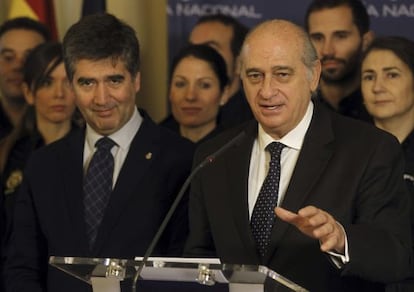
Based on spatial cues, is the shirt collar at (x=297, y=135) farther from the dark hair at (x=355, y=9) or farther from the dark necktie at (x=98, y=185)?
the dark hair at (x=355, y=9)

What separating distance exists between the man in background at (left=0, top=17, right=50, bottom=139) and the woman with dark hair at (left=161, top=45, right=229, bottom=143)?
985 mm

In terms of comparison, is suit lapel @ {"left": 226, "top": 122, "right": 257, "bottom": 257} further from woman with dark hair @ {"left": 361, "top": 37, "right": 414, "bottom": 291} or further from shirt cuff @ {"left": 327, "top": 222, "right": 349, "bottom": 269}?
woman with dark hair @ {"left": 361, "top": 37, "right": 414, "bottom": 291}

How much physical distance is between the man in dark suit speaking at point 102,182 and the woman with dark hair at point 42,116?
93cm

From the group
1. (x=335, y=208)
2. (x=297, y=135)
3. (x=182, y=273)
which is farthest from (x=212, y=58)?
(x=182, y=273)

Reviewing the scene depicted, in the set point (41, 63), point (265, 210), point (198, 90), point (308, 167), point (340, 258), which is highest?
point (41, 63)

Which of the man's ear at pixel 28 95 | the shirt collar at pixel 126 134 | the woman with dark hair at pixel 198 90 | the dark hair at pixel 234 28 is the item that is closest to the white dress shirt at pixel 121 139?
the shirt collar at pixel 126 134

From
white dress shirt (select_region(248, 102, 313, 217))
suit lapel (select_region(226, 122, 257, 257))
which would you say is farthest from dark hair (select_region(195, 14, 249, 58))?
white dress shirt (select_region(248, 102, 313, 217))

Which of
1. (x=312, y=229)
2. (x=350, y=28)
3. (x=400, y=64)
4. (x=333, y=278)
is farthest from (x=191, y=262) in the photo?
(x=350, y=28)

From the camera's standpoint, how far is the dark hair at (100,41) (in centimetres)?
431

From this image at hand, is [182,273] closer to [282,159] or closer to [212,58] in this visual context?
[282,159]

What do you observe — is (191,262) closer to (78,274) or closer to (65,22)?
(78,274)

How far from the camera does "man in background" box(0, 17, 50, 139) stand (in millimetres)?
6129

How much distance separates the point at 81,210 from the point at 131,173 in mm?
214

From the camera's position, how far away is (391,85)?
489cm
